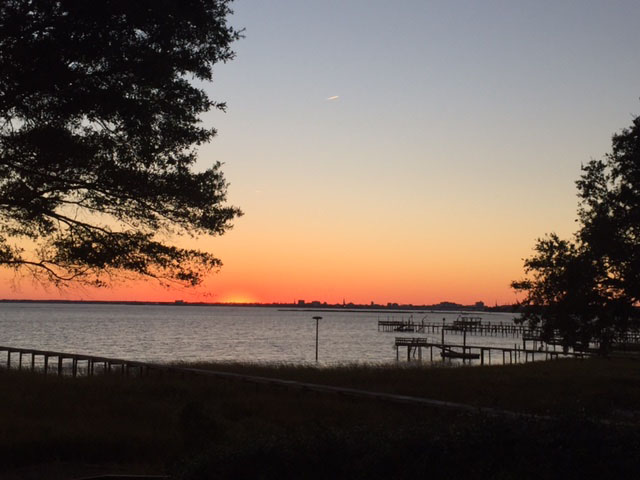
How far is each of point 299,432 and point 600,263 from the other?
65.5ft

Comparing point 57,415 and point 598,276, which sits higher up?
point 598,276

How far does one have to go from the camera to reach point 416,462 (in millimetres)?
7328

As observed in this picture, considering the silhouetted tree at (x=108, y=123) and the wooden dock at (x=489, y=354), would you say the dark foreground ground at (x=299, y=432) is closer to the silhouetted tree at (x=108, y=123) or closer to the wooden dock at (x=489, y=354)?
the silhouetted tree at (x=108, y=123)

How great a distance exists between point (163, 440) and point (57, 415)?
3.70m

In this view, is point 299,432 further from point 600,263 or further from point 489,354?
point 489,354

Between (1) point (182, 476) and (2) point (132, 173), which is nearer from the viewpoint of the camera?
(1) point (182, 476)

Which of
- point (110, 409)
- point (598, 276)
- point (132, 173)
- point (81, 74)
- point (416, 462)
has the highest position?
point (81, 74)

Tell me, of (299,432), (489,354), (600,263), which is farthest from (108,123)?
(489,354)

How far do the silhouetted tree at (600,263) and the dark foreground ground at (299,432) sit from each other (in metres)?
2.52

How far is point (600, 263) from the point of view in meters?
25.6

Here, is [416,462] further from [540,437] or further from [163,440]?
[163,440]

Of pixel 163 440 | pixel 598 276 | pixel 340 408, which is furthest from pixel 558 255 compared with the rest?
pixel 163 440

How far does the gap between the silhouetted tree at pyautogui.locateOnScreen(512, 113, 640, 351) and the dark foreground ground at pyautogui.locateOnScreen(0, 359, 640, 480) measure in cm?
252

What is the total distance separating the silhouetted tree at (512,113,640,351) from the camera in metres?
25.1
